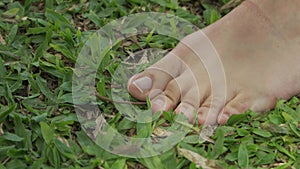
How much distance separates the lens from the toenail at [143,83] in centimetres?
205

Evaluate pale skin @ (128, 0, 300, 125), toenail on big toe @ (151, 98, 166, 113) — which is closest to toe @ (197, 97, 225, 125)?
pale skin @ (128, 0, 300, 125)

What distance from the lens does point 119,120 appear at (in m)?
1.98

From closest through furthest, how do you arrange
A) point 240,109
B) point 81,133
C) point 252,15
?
point 81,133
point 240,109
point 252,15

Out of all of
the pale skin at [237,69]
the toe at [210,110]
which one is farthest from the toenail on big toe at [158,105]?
the toe at [210,110]

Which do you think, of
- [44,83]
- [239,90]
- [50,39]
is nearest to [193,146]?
[239,90]

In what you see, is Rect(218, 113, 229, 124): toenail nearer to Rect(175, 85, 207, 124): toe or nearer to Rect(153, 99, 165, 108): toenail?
Rect(175, 85, 207, 124): toe

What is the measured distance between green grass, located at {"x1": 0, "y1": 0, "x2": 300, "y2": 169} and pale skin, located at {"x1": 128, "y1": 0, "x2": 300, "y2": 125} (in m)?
0.06

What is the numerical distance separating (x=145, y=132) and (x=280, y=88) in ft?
1.64

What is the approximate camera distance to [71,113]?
78.0 inches

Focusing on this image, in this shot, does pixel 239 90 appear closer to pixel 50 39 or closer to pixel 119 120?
pixel 119 120

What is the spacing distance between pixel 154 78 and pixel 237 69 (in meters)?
0.29

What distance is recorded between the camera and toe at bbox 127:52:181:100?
2.04 m

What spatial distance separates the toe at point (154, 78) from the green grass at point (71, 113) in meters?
0.09

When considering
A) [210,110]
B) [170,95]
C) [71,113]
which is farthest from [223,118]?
[71,113]
